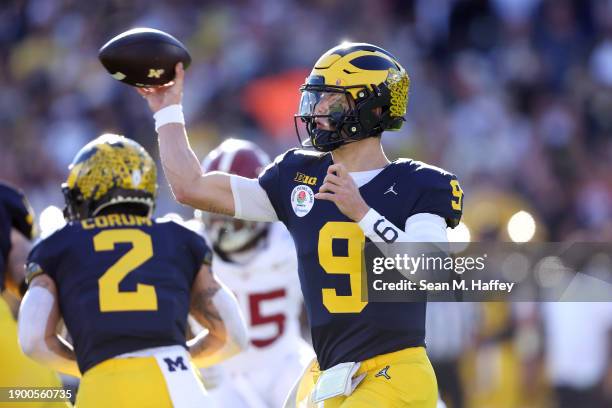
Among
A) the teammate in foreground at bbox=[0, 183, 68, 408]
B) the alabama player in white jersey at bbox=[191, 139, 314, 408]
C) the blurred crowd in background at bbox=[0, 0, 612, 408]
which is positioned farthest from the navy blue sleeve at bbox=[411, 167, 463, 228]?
the blurred crowd in background at bbox=[0, 0, 612, 408]

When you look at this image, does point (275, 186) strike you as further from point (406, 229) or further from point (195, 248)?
point (406, 229)

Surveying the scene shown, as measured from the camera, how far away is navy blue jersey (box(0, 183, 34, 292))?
6.16 metres

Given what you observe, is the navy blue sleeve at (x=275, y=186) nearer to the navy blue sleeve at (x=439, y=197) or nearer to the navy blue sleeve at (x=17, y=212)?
the navy blue sleeve at (x=439, y=197)

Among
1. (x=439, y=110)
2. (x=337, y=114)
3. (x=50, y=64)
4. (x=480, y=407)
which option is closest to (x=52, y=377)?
(x=337, y=114)

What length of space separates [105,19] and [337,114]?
35.7 feet

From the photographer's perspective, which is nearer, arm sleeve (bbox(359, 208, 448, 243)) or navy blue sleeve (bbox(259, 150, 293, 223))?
arm sleeve (bbox(359, 208, 448, 243))

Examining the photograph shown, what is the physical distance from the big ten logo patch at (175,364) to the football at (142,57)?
3.57ft

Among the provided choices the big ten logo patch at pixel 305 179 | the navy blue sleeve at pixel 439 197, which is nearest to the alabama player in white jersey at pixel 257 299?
the big ten logo patch at pixel 305 179

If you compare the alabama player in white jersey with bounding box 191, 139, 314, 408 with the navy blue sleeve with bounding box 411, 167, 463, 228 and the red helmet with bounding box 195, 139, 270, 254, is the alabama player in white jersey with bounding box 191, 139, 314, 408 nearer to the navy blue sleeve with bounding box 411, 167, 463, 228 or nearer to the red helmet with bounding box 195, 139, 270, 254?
the red helmet with bounding box 195, 139, 270, 254

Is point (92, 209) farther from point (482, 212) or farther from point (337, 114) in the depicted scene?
point (482, 212)

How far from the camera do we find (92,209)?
5.25 m

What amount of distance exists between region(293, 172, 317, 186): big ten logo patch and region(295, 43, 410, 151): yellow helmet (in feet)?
0.43

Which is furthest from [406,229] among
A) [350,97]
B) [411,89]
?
[411,89]

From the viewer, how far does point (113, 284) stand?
5039 millimetres
